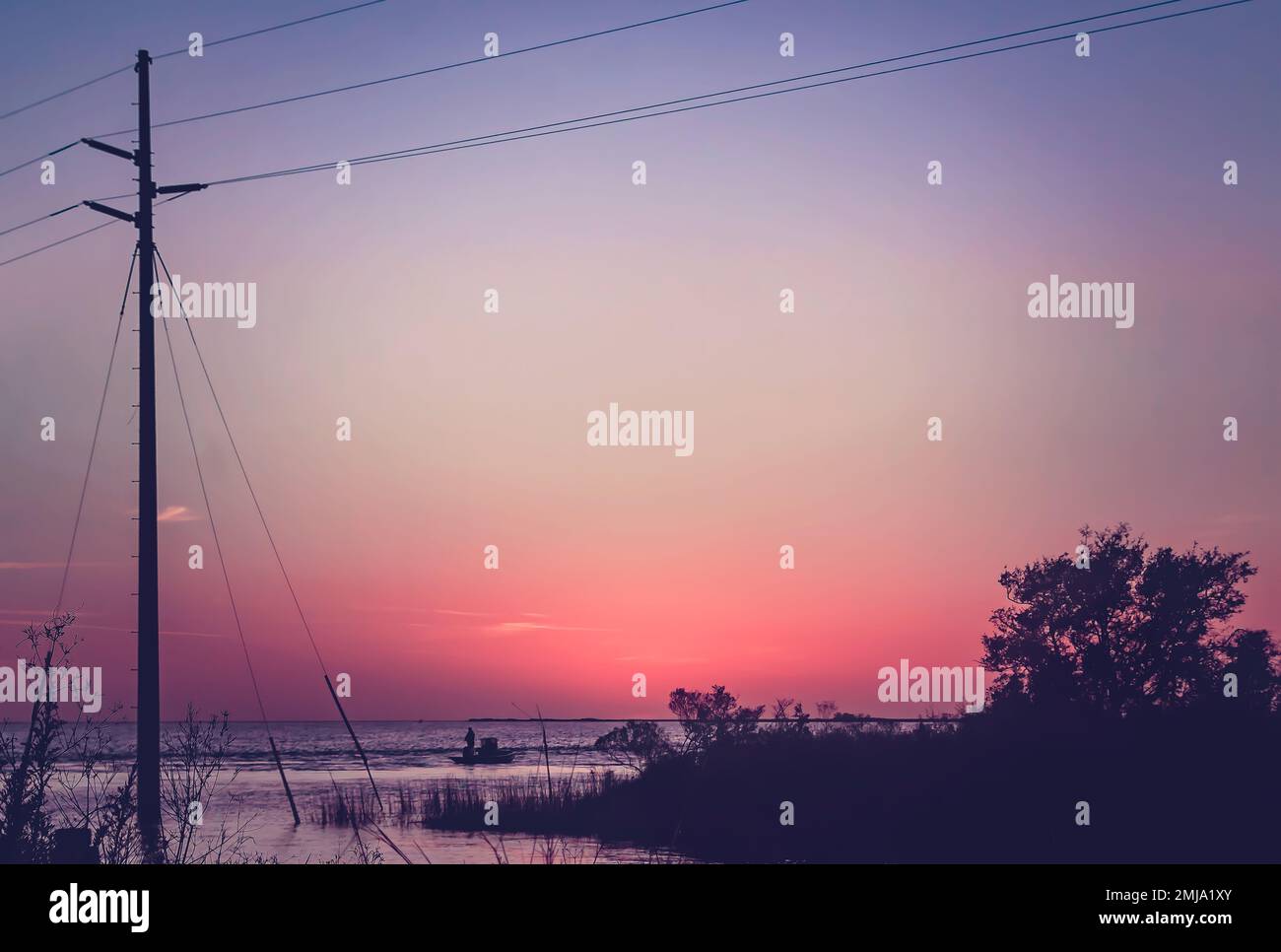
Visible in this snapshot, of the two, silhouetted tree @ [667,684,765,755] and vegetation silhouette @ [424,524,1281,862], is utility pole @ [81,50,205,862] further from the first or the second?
silhouetted tree @ [667,684,765,755]

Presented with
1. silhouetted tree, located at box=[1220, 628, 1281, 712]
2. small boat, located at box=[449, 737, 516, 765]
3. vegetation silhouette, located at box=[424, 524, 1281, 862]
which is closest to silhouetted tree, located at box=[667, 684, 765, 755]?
vegetation silhouette, located at box=[424, 524, 1281, 862]

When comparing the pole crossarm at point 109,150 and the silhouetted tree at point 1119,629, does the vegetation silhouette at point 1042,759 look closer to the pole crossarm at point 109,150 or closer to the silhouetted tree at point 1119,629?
the silhouetted tree at point 1119,629

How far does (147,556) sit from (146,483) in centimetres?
130

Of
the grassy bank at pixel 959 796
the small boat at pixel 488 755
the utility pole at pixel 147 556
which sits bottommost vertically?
the small boat at pixel 488 755

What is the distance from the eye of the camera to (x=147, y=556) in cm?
1850

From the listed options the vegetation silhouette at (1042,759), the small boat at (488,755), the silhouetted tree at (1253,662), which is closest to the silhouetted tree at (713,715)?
the vegetation silhouette at (1042,759)

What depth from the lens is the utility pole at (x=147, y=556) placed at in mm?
17688

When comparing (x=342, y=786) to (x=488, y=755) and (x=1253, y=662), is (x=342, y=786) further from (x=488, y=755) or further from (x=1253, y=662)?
(x=1253, y=662)

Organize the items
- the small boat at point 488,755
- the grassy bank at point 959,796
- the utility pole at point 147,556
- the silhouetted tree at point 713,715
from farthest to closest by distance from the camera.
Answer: the small boat at point 488,755, the silhouetted tree at point 713,715, the grassy bank at point 959,796, the utility pole at point 147,556

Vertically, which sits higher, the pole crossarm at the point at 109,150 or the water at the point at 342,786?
the pole crossarm at the point at 109,150

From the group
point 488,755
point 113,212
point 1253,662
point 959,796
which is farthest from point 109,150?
point 488,755
